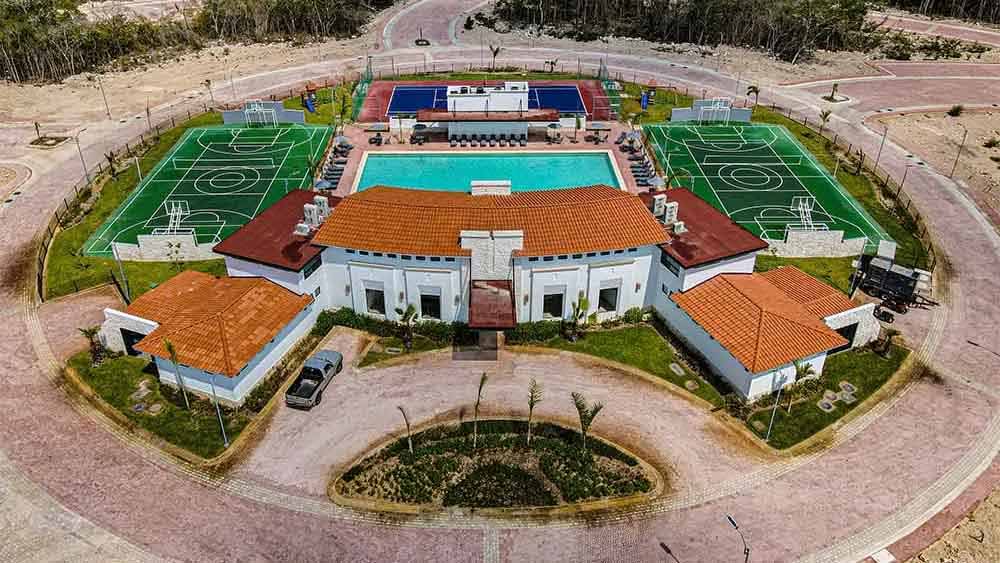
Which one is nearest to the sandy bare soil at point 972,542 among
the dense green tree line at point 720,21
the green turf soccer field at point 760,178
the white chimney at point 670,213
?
the white chimney at point 670,213

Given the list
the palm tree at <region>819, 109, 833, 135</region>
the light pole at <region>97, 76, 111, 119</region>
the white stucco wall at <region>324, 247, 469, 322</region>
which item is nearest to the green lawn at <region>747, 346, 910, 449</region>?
the white stucco wall at <region>324, 247, 469, 322</region>

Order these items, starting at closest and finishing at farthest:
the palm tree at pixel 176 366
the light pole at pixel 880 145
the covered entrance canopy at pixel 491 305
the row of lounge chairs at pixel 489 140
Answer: the palm tree at pixel 176 366, the covered entrance canopy at pixel 491 305, the light pole at pixel 880 145, the row of lounge chairs at pixel 489 140

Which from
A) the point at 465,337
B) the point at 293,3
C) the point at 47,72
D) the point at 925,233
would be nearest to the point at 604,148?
the point at 925,233

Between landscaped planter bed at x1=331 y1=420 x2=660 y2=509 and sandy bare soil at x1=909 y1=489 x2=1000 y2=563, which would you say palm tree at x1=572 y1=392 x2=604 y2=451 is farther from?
sandy bare soil at x1=909 y1=489 x2=1000 y2=563

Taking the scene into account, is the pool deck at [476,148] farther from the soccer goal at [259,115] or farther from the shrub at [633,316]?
A: the shrub at [633,316]

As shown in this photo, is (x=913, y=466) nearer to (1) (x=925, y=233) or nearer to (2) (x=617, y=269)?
(2) (x=617, y=269)

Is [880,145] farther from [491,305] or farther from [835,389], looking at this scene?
[491,305]

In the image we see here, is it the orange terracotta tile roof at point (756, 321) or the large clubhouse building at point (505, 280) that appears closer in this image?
the orange terracotta tile roof at point (756, 321)
